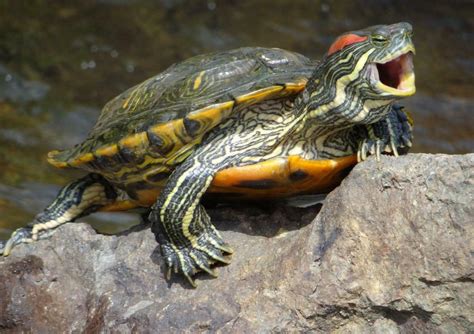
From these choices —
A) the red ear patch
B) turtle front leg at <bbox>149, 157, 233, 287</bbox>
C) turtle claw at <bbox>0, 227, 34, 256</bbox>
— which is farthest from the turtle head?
turtle claw at <bbox>0, 227, 34, 256</bbox>

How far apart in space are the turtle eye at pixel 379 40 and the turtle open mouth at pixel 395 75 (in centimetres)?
10

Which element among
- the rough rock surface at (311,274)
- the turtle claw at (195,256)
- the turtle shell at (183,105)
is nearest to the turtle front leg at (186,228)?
the turtle claw at (195,256)

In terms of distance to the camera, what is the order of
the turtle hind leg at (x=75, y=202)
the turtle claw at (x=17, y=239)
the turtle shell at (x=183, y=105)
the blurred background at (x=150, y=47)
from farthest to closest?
the blurred background at (x=150, y=47)
the turtle hind leg at (x=75, y=202)
the turtle claw at (x=17, y=239)
the turtle shell at (x=183, y=105)

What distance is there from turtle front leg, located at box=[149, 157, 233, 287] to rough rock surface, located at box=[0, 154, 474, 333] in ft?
0.36

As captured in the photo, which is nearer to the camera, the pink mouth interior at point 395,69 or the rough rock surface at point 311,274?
the rough rock surface at point 311,274

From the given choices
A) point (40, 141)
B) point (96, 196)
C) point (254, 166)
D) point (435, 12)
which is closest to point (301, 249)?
point (254, 166)

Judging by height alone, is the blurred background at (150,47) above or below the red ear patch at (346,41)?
below

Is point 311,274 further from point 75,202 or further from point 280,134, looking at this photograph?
point 75,202

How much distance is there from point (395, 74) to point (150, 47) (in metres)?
7.60

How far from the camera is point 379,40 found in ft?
13.0

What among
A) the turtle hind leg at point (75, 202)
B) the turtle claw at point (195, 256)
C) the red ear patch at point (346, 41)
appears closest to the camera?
the red ear patch at point (346, 41)

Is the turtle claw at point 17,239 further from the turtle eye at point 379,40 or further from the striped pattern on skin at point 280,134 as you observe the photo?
the turtle eye at point 379,40

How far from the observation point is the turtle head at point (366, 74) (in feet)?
12.9

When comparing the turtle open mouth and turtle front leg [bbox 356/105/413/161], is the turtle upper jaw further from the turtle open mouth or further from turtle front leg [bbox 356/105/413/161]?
turtle front leg [bbox 356/105/413/161]
